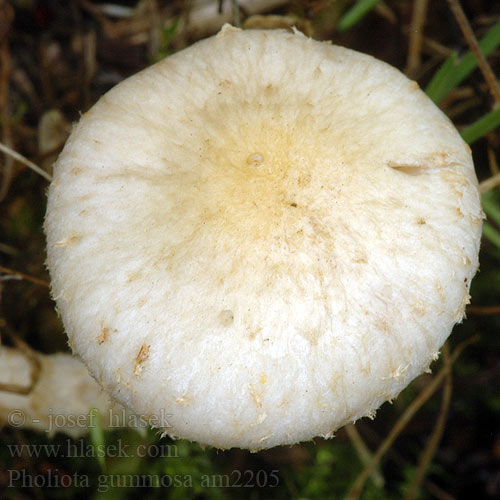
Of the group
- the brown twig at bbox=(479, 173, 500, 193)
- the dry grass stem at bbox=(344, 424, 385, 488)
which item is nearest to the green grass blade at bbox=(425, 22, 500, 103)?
the brown twig at bbox=(479, 173, 500, 193)

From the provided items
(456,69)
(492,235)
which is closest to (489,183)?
(492,235)

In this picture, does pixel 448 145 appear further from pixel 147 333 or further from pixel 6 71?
pixel 6 71

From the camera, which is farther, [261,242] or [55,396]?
[55,396]

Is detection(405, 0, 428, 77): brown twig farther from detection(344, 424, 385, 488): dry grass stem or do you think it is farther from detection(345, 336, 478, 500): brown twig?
detection(344, 424, 385, 488): dry grass stem

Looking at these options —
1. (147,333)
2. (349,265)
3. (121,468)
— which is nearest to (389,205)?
(349,265)

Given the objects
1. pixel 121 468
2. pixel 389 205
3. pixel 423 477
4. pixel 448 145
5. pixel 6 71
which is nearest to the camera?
pixel 389 205

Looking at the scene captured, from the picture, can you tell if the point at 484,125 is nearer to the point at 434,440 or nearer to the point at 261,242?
the point at 261,242
